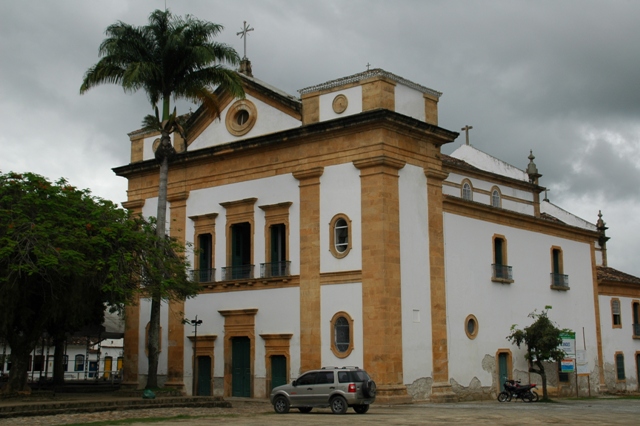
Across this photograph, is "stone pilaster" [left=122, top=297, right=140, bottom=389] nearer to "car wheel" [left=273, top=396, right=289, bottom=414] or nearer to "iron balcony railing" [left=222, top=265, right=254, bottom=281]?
"iron balcony railing" [left=222, top=265, right=254, bottom=281]

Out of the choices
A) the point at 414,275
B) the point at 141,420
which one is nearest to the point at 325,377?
the point at 141,420

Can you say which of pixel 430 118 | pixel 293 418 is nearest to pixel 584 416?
pixel 293 418

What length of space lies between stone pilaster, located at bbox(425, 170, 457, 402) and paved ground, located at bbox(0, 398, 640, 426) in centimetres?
159

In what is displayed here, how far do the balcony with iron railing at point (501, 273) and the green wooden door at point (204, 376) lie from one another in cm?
1161

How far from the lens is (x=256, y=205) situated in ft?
108

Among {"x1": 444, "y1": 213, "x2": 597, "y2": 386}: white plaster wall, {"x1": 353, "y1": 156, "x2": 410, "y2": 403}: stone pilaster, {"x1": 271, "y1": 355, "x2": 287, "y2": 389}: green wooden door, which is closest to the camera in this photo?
{"x1": 353, "y1": 156, "x2": 410, "y2": 403}: stone pilaster

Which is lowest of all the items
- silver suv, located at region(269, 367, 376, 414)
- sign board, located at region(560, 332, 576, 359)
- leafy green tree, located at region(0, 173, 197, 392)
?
silver suv, located at region(269, 367, 376, 414)

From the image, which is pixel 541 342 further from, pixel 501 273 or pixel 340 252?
pixel 340 252

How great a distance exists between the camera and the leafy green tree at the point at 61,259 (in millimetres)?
25422

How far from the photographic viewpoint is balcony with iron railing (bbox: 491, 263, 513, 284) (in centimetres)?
3391

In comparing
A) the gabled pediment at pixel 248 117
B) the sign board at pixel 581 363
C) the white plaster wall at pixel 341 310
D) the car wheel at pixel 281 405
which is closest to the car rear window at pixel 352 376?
the car wheel at pixel 281 405

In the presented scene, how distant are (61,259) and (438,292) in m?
12.9

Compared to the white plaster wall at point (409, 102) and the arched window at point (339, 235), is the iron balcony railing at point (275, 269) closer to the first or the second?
the arched window at point (339, 235)

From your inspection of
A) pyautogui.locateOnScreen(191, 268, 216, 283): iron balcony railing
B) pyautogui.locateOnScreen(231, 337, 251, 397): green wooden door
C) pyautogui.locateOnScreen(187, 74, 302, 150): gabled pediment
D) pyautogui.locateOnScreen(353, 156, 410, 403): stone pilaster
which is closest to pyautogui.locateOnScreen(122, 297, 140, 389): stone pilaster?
pyautogui.locateOnScreen(191, 268, 216, 283): iron balcony railing
